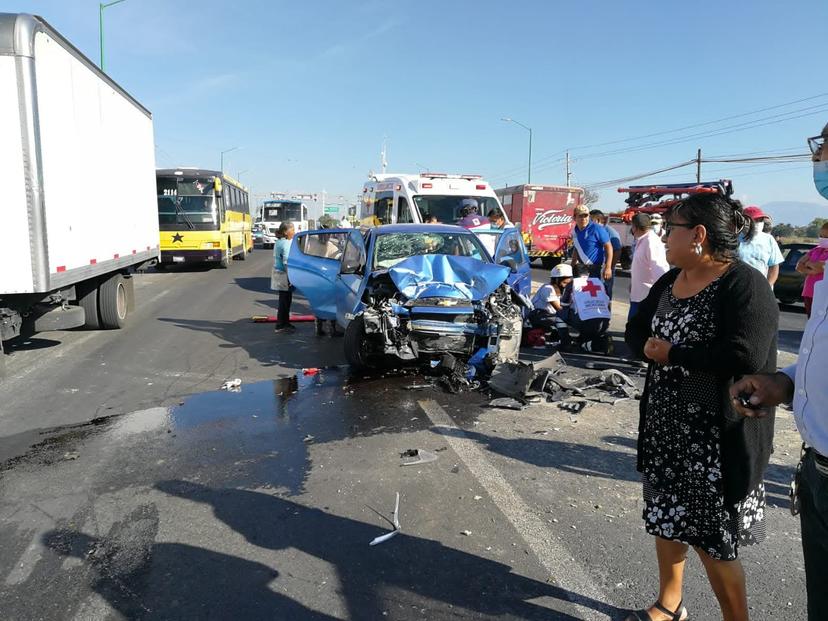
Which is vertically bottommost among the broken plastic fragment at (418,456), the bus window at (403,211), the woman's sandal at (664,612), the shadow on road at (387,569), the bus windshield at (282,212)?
the shadow on road at (387,569)

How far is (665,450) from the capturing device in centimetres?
243

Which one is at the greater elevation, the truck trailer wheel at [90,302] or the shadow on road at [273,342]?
the truck trailer wheel at [90,302]

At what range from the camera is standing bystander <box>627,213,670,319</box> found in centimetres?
689

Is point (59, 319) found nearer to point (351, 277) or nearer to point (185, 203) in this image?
point (351, 277)

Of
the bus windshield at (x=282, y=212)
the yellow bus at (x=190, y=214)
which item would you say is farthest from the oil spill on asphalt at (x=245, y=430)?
the bus windshield at (x=282, y=212)

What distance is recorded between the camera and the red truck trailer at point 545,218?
23.2 m

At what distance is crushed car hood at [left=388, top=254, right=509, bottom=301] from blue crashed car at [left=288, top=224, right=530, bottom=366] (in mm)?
11

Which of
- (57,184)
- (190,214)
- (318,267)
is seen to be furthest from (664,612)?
(190,214)

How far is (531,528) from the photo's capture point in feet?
11.3

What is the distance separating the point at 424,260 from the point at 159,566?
15.2 ft

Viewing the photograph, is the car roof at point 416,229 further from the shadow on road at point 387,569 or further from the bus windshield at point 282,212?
the bus windshield at point 282,212

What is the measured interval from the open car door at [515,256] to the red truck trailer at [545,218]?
14318 mm

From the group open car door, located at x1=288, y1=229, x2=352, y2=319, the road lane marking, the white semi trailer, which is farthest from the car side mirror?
the white semi trailer

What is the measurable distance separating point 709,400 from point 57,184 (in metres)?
7.00
